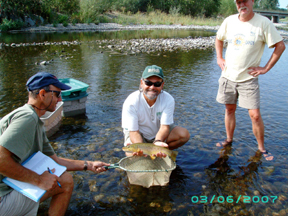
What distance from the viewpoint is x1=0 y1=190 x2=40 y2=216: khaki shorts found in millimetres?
2340

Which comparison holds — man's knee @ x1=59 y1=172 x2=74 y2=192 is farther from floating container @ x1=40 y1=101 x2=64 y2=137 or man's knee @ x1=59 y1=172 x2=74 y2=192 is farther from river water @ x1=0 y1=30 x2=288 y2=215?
floating container @ x1=40 y1=101 x2=64 y2=137

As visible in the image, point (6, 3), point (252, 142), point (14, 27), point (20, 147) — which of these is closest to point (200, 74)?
point (252, 142)

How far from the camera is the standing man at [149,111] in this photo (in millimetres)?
→ 3730

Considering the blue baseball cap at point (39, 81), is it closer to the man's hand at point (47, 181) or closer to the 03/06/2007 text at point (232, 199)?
the man's hand at point (47, 181)

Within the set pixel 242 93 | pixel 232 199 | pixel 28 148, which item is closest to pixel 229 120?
pixel 242 93

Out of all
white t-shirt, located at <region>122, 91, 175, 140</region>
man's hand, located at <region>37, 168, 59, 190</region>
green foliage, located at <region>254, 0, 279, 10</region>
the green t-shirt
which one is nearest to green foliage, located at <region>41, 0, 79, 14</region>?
white t-shirt, located at <region>122, 91, 175, 140</region>

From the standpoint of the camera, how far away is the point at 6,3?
122ft

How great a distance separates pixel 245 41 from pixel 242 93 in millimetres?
957

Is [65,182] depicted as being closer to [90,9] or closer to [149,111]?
[149,111]

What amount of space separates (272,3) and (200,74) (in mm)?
149937

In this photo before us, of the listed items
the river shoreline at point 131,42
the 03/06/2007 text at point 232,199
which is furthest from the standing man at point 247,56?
the river shoreline at point 131,42

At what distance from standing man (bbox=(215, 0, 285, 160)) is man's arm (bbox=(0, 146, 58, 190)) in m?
3.56

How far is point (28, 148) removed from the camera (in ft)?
8.03

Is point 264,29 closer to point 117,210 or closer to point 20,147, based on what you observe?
point 117,210
